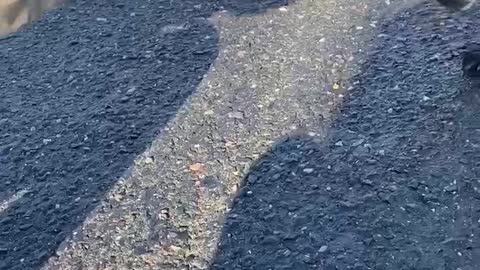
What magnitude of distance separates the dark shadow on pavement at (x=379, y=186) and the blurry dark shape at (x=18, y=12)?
4.20 ft

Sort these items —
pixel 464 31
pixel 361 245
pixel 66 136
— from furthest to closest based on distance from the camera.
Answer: pixel 464 31 → pixel 66 136 → pixel 361 245

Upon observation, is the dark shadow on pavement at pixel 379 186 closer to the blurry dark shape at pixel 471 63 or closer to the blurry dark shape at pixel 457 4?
the blurry dark shape at pixel 471 63

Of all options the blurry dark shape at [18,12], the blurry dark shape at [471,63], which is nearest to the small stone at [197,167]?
the blurry dark shape at [471,63]

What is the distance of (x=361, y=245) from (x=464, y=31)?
1025 millimetres

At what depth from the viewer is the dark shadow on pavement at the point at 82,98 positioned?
2143 millimetres

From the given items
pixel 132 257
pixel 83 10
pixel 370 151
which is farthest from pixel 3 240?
pixel 83 10

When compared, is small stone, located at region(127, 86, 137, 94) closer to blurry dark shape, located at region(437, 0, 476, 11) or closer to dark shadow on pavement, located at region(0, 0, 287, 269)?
dark shadow on pavement, located at region(0, 0, 287, 269)

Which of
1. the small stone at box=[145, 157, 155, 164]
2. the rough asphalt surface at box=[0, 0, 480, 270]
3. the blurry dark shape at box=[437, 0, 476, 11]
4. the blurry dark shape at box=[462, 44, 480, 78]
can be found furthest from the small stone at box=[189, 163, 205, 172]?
the blurry dark shape at box=[437, 0, 476, 11]

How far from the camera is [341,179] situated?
211 centimetres

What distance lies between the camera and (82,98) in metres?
2.54

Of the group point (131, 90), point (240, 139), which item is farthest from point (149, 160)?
point (131, 90)

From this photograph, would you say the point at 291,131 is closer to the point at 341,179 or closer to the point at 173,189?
the point at 341,179

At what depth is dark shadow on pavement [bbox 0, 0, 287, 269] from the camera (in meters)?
2.14

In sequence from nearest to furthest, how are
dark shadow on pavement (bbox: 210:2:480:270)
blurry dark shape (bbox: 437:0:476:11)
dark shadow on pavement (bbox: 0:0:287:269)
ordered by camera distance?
dark shadow on pavement (bbox: 210:2:480:270) < dark shadow on pavement (bbox: 0:0:287:269) < blurry dark shape (bbox: 437:0:476:11)
